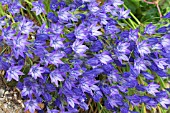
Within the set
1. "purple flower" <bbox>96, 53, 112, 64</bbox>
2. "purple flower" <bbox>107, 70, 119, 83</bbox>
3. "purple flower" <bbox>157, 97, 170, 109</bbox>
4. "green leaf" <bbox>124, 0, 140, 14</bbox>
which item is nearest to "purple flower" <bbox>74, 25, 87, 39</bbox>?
"purple flower" <bbox>96, 53, 112, 64</bbox>

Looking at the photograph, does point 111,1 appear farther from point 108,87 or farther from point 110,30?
point 108,87

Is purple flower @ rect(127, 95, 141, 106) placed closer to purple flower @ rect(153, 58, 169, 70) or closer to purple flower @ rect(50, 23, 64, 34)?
purple flower @ rect(153, 58, 169, 70)

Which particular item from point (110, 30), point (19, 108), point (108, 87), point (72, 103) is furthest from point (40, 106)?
point (110, 30)

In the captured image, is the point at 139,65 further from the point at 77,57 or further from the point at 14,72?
the point at 14,72

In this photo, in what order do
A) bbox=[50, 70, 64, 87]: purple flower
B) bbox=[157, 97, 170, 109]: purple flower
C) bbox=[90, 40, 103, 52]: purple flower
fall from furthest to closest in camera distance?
bbox=[157, 97, 170, 109]: purple flower → bbox=[90, 40, 103, 52]: purple flower → bbox=[50, 70, 64, 87]: purple flower

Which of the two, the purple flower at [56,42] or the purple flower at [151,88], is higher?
the purple flower at [56,42]

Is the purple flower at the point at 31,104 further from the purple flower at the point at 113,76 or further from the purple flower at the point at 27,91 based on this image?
the purple flower at the point at 113,76

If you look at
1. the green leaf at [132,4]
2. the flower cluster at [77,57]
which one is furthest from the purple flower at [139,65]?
the green leaf at [132,4]
